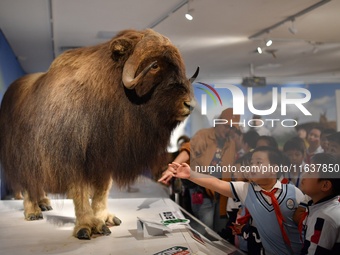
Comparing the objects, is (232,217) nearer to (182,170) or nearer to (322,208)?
(182,170)

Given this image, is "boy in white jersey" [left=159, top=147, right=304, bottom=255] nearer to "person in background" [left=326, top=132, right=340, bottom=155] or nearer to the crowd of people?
the crowd of people

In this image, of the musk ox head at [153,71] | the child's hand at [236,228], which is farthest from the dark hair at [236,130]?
the child's hand at [236,228]

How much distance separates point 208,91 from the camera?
6.15 feet

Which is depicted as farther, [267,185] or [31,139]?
[31,139]

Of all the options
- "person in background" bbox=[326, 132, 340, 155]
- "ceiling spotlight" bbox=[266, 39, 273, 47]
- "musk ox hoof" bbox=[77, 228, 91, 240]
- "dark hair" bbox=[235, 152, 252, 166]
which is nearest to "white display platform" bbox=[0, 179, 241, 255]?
"musk ox hoof" bbox=[77, 228, 91, 240]

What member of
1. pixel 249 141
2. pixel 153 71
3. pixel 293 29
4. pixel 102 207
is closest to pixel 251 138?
pixel 249 141

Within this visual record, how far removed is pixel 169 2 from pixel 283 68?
66 centimetres

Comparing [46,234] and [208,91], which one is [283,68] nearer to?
[208,91]

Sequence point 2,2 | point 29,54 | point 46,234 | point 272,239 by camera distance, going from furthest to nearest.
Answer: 1. point 29,54
2. point 46,234
3. point 2,2
4. point 272,239

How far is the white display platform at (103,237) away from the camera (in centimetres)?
197

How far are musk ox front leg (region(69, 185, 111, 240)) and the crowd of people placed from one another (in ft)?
1.86

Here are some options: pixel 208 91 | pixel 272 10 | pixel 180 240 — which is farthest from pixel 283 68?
pixel 180 240

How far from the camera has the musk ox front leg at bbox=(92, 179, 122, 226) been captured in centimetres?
242

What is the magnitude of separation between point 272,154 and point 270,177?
0.11m
